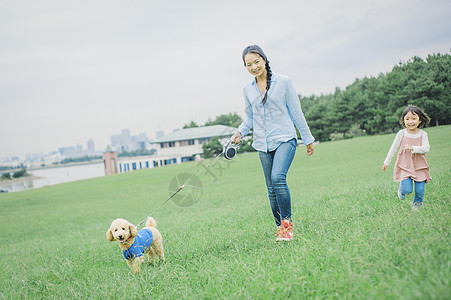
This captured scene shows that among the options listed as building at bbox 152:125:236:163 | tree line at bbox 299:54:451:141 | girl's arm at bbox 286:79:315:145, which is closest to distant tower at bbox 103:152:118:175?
building at bbox 152:125:236:163

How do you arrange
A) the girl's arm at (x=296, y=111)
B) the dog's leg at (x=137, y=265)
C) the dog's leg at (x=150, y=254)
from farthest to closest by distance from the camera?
the dog's leg at (x=150, y=254)
the girl's arm at (x=296, y=111)
the dog's leg at (x=137, y=265)

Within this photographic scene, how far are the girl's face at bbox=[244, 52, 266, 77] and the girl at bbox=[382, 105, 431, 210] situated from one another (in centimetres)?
203

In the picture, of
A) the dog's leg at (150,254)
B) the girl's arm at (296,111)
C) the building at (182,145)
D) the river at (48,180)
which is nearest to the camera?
the girl's arm at (296,111)

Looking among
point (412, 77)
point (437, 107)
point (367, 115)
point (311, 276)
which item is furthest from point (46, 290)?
point (367, 115)

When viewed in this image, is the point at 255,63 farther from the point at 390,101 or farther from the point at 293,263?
the point at 390,101

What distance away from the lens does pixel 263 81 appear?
386cm

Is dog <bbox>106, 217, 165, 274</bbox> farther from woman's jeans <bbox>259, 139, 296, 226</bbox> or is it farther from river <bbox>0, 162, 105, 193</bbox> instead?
river <bbox>0, 162, 105, 193</bbox>

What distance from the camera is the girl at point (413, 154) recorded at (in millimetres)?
4094

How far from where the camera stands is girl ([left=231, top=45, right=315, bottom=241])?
3.62 m

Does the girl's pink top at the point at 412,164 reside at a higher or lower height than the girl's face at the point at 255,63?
lower

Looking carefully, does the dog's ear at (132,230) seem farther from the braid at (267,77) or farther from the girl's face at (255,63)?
the girl's face at (255,63)

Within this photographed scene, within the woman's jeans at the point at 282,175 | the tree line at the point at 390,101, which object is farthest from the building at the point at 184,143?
the woman's jeans at the point at 282,175

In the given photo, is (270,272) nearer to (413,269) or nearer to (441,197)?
(413,269)

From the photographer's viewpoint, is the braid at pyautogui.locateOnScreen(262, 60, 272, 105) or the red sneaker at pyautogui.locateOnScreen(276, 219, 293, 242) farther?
the braid at pyautogui.locateOnScreen(262, 60, 272, 105)
